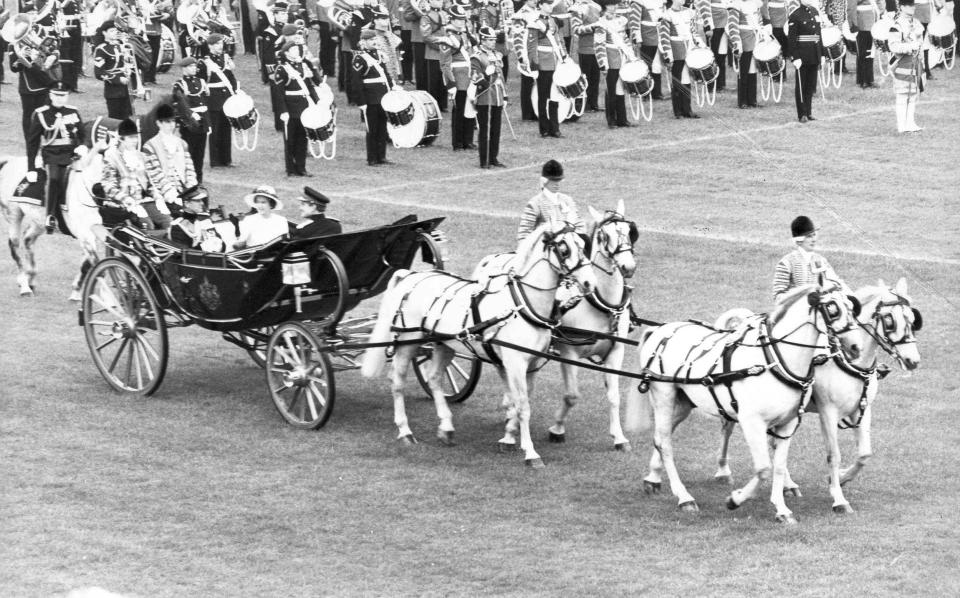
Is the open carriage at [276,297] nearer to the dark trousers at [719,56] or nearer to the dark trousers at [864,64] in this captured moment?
the dark trousers at [719,56]

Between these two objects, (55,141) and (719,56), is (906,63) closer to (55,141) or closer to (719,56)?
(719,56)

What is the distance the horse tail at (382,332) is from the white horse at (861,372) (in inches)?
106

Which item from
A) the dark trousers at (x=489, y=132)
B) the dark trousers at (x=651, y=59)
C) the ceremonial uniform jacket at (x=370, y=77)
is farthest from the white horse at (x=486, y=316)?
the dark trousers at (x=651, y=59)

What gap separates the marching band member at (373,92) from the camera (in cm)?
2186

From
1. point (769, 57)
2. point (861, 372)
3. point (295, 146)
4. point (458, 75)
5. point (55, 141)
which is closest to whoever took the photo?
point (861, 372)

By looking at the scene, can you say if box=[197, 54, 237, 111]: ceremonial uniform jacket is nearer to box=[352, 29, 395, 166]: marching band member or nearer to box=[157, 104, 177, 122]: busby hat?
box=[352, 29, 395, 166]: marching band member

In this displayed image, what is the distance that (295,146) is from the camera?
21219mm

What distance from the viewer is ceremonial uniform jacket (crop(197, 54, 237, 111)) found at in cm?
2153

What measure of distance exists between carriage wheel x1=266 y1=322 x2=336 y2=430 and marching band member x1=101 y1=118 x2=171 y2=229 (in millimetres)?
1809

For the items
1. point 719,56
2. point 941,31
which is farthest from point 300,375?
point 941,31

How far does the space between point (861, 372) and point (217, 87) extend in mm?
13033

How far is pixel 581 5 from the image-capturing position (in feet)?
83.0

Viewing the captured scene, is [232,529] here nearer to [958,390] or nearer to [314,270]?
[314,270]

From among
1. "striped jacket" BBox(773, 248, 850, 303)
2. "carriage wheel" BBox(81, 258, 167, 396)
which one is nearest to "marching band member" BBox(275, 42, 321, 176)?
"carriage wheel" BBox(81, 258, 167, 396)
